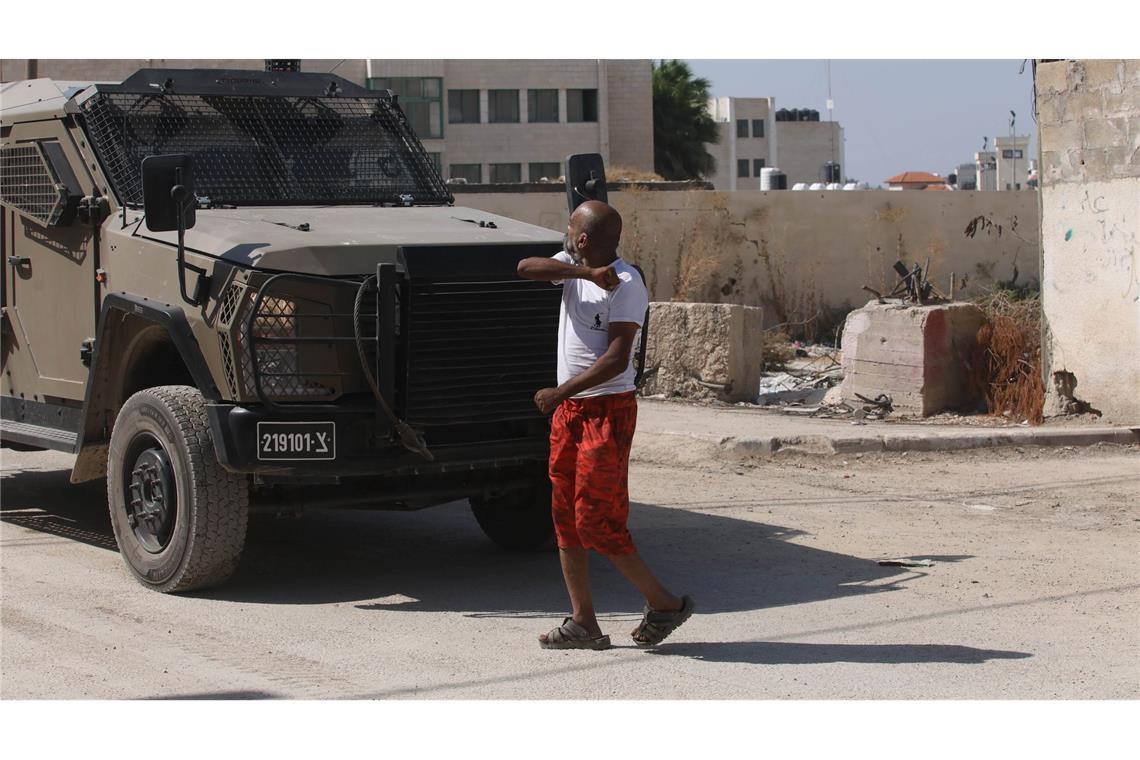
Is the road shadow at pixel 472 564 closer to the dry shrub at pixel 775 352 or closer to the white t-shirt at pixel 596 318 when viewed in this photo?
the white t-shirt at pixel 596 318

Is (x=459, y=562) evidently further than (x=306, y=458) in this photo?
Yes

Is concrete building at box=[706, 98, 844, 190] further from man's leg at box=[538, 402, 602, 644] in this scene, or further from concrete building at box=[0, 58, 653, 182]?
man's leg at box=[538, 402, 602, 644]

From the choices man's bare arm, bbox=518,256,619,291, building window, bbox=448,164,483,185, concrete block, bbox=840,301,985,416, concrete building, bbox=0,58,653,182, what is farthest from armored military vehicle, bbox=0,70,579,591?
building window, bbox=448,164,483,185

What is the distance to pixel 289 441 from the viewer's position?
634 centimetres

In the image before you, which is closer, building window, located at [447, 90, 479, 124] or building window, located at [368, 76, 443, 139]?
building window, located at [368, 76, 443, 139]

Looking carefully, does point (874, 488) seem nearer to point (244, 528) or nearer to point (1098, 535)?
point (1098, 535)

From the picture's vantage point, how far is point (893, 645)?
19.3 ft

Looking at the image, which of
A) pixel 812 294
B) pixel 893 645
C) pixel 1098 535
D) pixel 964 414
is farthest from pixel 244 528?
pixel 812 294

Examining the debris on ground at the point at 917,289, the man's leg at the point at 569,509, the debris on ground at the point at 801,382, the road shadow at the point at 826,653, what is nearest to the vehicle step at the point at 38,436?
the man's leg at the point at 569,509

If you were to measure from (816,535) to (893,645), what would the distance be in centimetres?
255

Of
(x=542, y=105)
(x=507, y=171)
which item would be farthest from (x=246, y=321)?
(x=542, y=105)

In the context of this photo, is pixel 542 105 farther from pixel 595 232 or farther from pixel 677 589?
pixel 595 232

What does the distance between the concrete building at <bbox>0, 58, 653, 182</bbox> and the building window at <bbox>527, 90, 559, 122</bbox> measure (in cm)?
5

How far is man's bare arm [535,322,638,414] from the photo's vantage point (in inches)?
218
